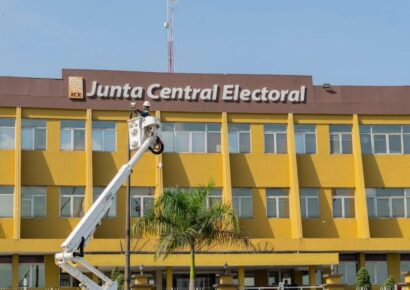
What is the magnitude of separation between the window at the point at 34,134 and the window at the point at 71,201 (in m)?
2.58

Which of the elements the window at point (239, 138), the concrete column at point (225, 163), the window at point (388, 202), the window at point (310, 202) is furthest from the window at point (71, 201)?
the window at point (388, 202)

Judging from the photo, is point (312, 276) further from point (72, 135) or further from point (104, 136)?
point (72, 135)

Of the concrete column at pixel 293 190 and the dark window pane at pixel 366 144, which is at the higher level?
the dark window pane at pixel 366 144

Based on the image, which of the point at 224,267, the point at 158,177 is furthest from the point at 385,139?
the point at 224,267

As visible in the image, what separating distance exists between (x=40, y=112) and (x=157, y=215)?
558 inches

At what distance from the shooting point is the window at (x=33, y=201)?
148 feet

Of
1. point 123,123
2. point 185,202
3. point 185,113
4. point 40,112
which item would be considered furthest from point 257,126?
point 185,202

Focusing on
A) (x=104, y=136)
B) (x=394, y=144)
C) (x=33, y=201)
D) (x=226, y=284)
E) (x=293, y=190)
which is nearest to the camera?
(x=226, y=284)

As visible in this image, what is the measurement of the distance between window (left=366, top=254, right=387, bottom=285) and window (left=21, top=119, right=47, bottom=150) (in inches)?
725

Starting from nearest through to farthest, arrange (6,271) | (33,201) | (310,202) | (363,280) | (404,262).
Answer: (363,280) < (6,271) < (33,201) < (310,202) < (404,262)

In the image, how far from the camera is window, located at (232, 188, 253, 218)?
154 feet

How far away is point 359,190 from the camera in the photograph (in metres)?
47.8

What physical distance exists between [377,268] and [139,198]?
13.5 metres

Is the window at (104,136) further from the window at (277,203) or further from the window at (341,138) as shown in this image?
the window at (341,138)
